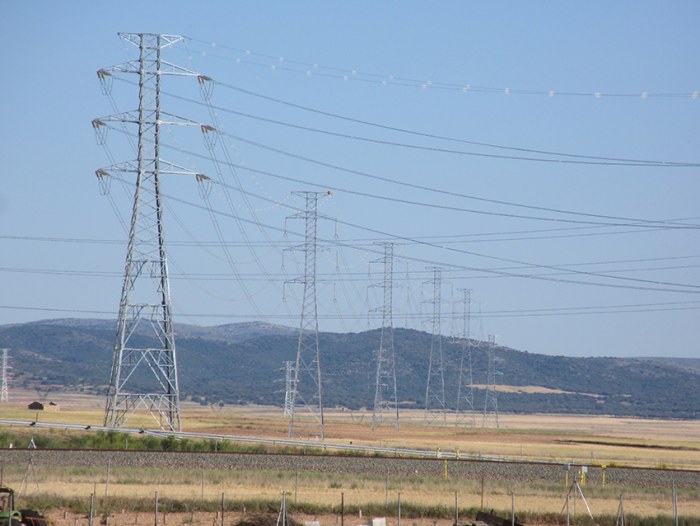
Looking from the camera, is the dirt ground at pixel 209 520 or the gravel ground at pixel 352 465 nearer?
the dirt ground at pixel 209 520

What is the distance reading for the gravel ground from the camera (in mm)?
65438

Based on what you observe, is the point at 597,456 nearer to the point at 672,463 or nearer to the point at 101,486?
the point at 672,463

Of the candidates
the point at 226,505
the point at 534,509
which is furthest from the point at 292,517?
the point at 534,509

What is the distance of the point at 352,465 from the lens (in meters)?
68.5

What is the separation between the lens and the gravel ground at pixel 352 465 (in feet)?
215

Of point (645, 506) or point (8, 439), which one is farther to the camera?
point (8, 439)

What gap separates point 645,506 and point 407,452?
29624mm

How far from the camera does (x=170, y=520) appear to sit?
45625 millimetres

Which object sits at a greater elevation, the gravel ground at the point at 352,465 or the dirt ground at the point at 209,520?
the gravel ground at the point at 352,465

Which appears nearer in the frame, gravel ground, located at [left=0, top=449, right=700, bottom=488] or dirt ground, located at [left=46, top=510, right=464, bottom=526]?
dirt ground, located at [left=46, top=510, right=464, bottom=526]

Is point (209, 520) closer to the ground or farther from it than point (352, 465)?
closer to the ground

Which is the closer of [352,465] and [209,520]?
[209,520]

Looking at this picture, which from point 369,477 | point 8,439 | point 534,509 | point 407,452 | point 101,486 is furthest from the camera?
point 407,452

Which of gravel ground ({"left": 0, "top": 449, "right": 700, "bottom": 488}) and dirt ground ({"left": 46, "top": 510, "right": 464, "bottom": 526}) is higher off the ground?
gravel ground ({"left": 0, "top": 449, "right": 700, "bottom": 488})
